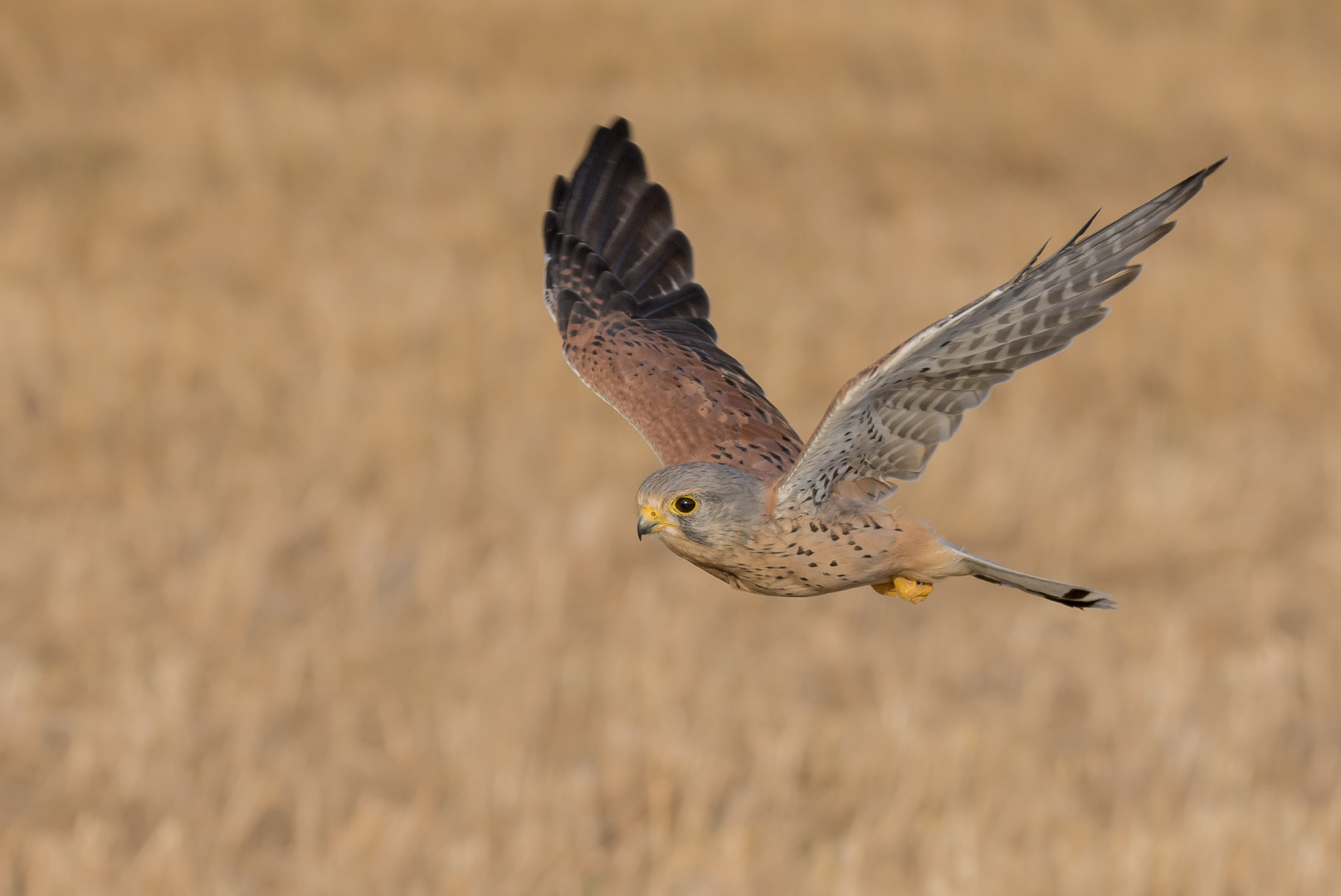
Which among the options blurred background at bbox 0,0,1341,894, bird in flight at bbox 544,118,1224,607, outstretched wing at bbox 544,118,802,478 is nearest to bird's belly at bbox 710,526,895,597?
bird in flight at bbox 544,118,1224,607

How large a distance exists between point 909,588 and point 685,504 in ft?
0.61

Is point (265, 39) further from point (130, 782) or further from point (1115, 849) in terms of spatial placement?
point (1115, 849)

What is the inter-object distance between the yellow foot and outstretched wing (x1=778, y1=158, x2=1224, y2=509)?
2.7 inches

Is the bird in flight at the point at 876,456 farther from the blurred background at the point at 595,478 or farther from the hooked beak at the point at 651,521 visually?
the blurred background at the point at 595,478

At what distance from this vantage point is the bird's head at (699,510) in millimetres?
1031

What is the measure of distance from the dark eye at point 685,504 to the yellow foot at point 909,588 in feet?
0.49

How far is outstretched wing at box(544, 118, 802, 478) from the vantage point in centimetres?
144

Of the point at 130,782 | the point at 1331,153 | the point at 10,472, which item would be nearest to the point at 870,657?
the point at 130,782

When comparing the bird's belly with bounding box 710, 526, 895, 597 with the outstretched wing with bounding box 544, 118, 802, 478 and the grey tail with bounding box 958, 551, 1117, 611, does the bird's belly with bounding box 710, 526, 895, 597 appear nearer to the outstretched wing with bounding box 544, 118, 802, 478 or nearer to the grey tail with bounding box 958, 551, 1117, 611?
the grey tail with bounding box 958, 551, 1117, 611

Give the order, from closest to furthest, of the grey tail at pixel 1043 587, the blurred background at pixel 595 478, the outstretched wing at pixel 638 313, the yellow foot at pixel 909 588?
the grey tail at pixel 1043 587 → the yellow foot at pixel 909 588 → the outstretched wing at pixel 638 313 → the blurred background at pixel 595 478

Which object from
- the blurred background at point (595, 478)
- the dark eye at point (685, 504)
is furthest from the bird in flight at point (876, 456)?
the blurred background at point (595, 478)

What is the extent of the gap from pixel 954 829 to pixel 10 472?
25.4ft

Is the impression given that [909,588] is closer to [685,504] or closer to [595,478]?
[685,504]

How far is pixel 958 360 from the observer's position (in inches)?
44.6
